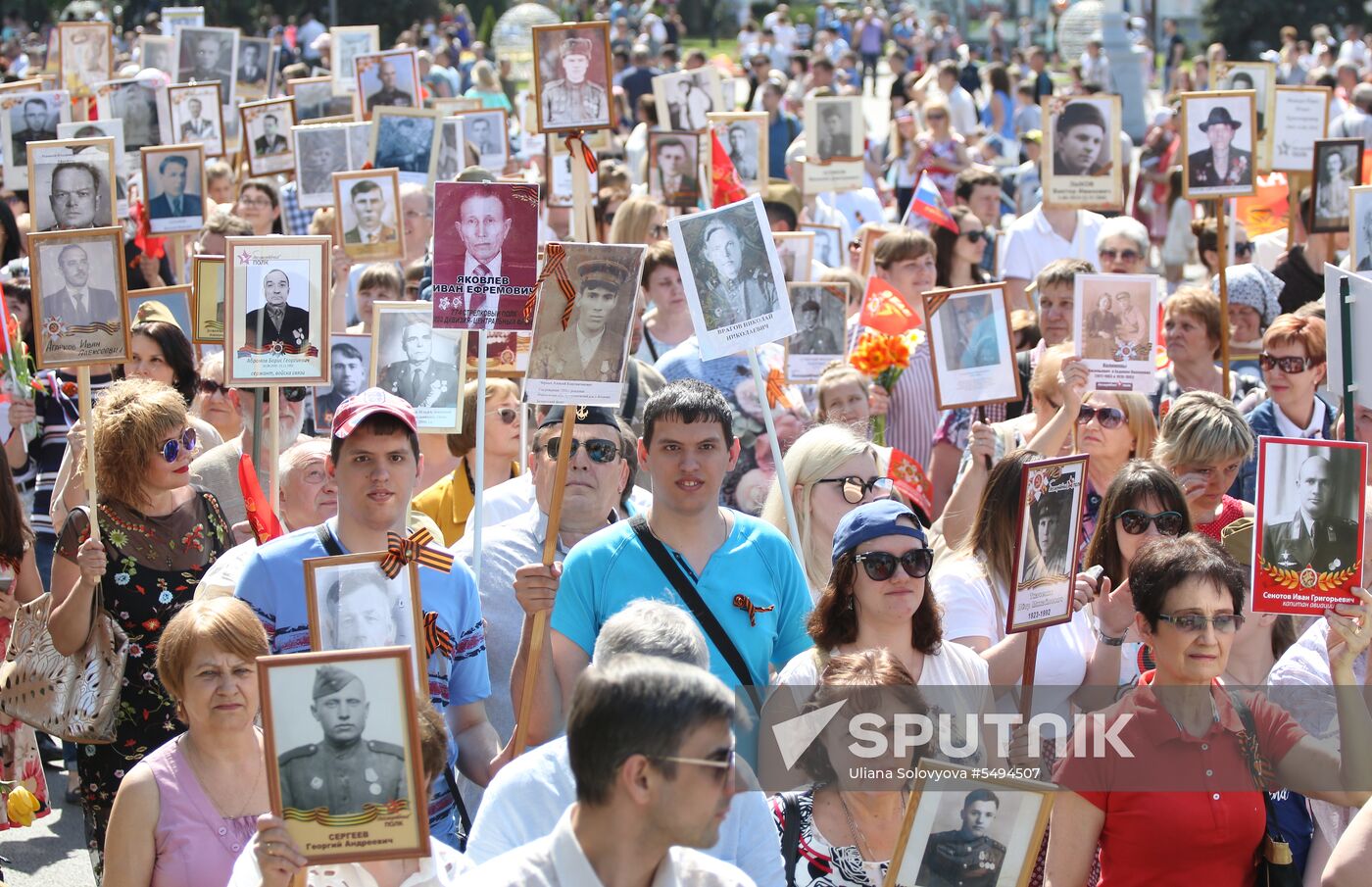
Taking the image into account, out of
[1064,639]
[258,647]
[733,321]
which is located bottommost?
[1064,639]

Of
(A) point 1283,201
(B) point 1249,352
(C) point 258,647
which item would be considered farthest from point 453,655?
(A) point 1283,201

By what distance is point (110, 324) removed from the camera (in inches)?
236

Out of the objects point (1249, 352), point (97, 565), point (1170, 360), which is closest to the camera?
point (97, 565)

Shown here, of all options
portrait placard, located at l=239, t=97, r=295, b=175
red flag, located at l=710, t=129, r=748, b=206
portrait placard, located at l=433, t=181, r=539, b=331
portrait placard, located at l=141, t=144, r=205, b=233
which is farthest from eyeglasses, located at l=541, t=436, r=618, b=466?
portrait placard, located at l=239, t=97, r=295, b=175

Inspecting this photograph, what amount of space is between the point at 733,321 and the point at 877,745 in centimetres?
234

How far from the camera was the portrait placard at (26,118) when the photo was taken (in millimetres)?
11281

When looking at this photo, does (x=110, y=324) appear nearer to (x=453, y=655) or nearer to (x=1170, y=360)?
(x=453, y=655)

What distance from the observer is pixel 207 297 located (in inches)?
299

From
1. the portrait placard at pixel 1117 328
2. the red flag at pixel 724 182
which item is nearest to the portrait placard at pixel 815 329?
the portrait placard at pixel 1117 328

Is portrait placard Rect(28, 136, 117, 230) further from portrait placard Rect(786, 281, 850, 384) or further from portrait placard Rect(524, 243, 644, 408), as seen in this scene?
portrait placard Rect(524, 243, 644, 408)

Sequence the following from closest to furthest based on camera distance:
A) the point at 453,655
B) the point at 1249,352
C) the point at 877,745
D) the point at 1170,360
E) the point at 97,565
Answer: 1. the point at 877,745
2. the point at 453,655
3. the point at 97,565
4. the point at 1170,360
5. the point at 1249,352

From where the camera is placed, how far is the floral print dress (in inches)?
203

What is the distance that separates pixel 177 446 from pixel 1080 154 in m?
6.51

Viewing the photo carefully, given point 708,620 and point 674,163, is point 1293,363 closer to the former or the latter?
point 708,620
